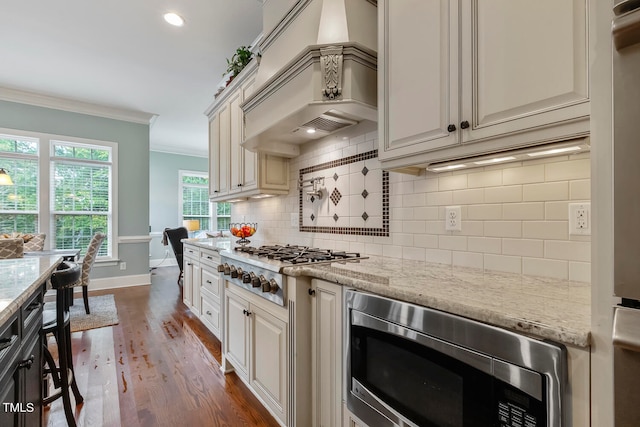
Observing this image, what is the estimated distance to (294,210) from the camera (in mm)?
2709

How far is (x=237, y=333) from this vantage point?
2043 mm

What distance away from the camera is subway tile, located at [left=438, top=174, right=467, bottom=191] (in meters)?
1.47

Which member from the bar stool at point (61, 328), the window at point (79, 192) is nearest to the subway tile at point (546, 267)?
the bar stool at point (61, 328)

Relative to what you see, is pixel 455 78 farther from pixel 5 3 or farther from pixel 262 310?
pixel 5 3

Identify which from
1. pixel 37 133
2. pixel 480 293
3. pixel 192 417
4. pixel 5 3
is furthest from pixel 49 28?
pixel 480 293

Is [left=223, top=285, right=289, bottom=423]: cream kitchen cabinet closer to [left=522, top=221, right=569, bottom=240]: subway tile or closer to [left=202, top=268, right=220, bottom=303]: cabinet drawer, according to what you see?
[left=202, top=268, right=220, bottom=303]: cabinet drawer

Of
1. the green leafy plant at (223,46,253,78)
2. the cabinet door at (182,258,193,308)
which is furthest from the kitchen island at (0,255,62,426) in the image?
the green leafy plant at (223,46,253,78)

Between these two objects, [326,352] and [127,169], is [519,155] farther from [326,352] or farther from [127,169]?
[127,169]

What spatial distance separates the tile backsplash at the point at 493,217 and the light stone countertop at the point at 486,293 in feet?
0.27

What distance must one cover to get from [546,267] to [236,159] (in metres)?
2.66

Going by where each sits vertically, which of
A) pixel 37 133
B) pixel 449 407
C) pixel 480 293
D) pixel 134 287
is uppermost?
pixel 37 133

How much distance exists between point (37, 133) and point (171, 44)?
3.07m

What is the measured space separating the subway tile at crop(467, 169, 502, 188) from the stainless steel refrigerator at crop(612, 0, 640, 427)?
33.0 inches

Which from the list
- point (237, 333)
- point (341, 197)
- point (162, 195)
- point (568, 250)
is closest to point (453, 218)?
point (568, 250)
